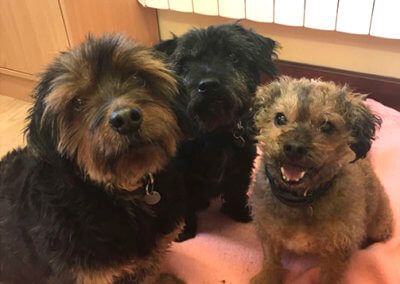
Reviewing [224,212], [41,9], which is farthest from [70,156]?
[41,9]

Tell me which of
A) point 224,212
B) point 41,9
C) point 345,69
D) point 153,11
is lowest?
point 224,212

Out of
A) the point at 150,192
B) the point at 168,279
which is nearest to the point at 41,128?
the point at 150,192

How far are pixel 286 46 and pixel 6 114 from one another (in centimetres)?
189

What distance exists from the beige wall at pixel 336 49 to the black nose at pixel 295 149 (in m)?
1.51

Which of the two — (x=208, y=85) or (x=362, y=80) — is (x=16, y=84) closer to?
(x=208, y=85)

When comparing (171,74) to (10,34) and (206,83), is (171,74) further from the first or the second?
(10,34)

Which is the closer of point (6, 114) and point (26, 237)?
point (26, 237)

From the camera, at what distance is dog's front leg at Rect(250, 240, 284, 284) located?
62.9 inches

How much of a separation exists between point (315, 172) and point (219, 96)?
17.9 inches

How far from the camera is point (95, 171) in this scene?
115 cm

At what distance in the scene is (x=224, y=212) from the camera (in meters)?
2.07

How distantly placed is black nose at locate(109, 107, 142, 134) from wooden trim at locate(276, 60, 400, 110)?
1698mm

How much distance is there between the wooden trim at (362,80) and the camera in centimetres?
252

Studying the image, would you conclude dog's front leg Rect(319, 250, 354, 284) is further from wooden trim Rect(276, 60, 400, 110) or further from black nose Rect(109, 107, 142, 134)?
wooden trim Rect(276, 60, 400, 110)
